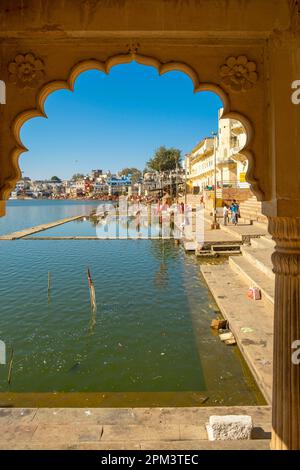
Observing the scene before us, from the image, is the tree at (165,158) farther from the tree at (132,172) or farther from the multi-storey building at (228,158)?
A: the tree at (132,172)

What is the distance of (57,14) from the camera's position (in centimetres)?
244

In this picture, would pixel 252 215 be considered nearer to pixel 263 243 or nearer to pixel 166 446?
pixel 263 243

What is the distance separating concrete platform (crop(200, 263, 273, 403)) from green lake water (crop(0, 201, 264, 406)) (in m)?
0.31

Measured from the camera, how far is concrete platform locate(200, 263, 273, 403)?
6383 mm

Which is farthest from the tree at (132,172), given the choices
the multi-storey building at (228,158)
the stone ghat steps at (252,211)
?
the stone ghat steps at (252,211)

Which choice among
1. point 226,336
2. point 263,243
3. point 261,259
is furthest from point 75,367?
point 263,243

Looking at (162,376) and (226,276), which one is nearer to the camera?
(162,376)

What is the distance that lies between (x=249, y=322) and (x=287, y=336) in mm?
6289

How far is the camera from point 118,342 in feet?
27.9

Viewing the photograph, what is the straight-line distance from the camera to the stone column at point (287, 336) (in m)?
2.47

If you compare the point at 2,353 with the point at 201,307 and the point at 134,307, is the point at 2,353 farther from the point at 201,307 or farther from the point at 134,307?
the point at 201,307

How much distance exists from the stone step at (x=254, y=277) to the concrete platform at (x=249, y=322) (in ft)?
0.67
